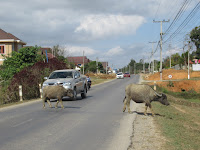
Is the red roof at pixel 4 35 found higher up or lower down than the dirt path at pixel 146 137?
higher up

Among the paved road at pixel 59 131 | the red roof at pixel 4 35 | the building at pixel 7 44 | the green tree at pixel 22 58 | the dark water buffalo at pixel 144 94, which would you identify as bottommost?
the paved road at pixel 59 131

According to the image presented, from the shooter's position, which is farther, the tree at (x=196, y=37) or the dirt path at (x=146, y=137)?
the tree at (x=196, y=37)

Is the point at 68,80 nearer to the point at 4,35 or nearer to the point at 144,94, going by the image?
the point at 144,94

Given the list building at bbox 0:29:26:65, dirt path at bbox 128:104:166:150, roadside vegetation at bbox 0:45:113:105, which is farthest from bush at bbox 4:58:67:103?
building at bbox 0:29:26:65

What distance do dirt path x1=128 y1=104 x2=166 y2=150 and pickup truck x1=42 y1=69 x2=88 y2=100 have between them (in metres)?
8.05

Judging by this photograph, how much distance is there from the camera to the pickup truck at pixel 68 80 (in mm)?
17656

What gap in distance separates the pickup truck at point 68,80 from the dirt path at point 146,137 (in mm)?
8047

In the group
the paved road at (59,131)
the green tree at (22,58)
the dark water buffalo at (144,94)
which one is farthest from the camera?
the green tree at (22,58)

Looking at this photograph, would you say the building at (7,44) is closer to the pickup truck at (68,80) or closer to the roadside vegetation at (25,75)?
the roadside vegetation at (25,75)

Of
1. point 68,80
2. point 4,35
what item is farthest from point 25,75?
point 4,35

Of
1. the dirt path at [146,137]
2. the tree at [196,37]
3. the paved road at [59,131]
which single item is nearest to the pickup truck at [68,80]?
the paved road at [59,131]

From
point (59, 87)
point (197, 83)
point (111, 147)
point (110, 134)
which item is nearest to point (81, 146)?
point (111, 147)

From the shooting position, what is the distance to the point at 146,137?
795cm

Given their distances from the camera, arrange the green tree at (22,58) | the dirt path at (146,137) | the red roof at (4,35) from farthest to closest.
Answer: the red roof at (4,35) → the green tree at (22,58) → the dirt path at (146,137)
